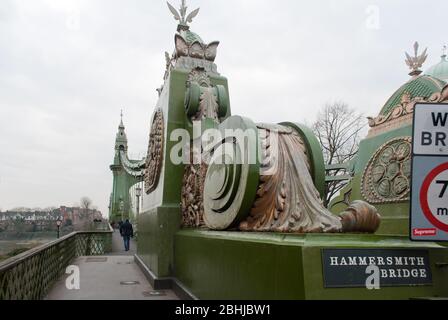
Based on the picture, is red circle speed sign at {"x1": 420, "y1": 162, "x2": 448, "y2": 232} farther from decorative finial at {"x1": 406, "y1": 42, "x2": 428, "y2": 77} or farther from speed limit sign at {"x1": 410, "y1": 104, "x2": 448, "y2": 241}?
decorative finial at {"x1": 406, "y1": 42, "x2": 428, "y2": 77}

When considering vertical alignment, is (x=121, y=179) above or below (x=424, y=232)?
below

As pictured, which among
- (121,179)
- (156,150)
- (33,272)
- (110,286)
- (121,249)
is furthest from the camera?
(121,179)

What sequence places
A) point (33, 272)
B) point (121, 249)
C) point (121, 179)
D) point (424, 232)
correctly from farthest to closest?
1. point (121, 179)
2. point (121, 249)
3. point (33, 272)
4. point (424, 232)

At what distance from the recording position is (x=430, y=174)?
2.02 m

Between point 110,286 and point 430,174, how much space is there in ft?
19.5

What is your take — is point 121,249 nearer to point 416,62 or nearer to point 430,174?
point 416,62

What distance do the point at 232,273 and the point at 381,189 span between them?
431 cm

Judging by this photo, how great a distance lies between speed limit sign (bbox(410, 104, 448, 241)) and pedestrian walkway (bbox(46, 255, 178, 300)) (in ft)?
14.4

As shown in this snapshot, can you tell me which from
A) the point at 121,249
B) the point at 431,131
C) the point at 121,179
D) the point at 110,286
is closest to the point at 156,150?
the point at 110,286

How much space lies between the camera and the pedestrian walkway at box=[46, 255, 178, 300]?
583cm

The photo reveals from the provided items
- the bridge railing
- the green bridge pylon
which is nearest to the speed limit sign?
the bridge railing

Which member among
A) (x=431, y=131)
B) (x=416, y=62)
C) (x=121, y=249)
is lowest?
(x=121, y=249)

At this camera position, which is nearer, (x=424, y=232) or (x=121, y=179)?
(x=424, y=232)

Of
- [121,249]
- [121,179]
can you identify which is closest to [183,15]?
[121,249]
